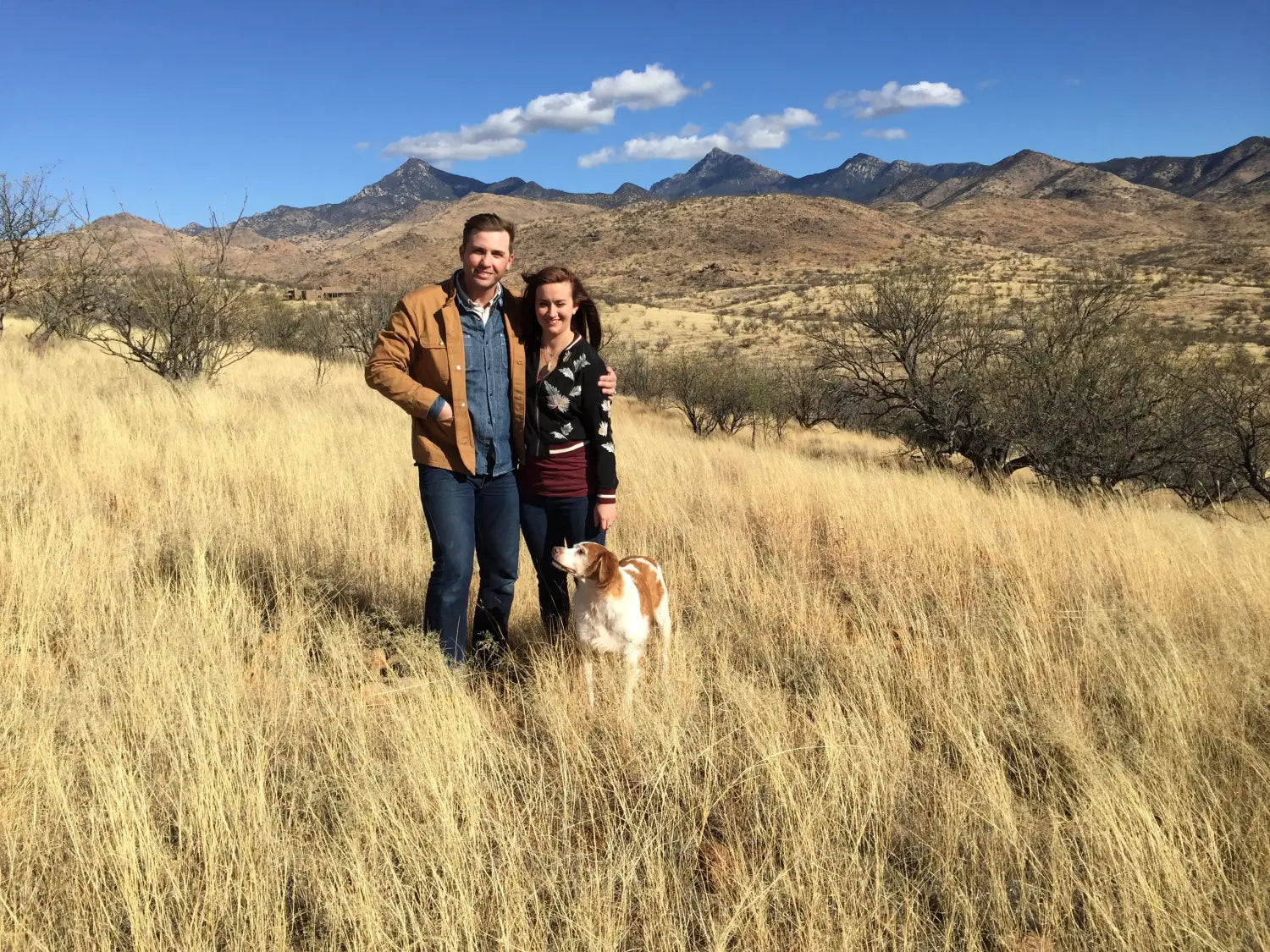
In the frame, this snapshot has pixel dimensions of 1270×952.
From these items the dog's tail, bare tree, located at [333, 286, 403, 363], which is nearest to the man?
the dog's tail

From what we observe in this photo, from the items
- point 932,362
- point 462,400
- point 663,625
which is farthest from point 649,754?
point 932,362

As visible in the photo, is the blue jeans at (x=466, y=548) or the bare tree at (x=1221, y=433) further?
the bare tree at (x=1221, y=433)

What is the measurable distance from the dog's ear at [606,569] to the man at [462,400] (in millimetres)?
512

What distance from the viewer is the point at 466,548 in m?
3.03

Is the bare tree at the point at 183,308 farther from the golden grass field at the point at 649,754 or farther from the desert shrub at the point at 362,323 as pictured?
the desert shrub at the point at 362,323

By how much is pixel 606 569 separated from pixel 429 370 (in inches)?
44.3

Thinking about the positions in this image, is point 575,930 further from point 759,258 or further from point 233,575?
point 759,258

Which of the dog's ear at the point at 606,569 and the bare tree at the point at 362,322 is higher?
the bare tree at the point at 362,322

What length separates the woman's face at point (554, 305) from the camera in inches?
115

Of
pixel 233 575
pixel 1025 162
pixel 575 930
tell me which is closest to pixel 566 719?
pixel 575 930

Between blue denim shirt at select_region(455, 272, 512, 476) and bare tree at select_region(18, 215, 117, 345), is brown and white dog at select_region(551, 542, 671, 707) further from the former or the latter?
bare tree at select_region(18, 215, 117, 345)

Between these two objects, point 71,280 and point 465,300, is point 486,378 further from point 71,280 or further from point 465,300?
point 71,280

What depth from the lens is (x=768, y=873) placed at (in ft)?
6.54

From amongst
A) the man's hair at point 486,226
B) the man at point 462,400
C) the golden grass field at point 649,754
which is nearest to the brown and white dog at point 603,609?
the golden grass field at point 649,754
